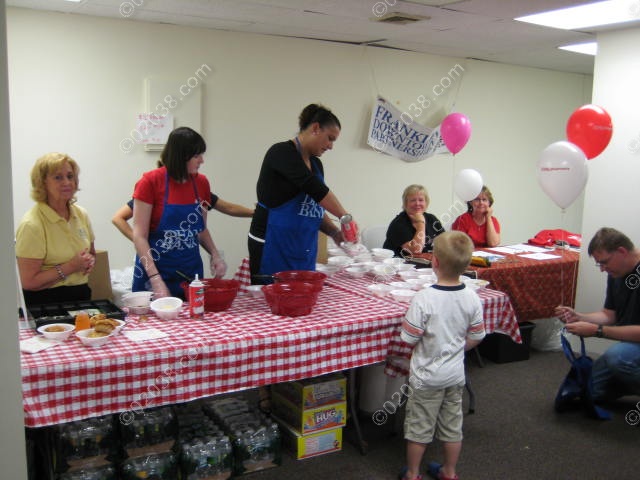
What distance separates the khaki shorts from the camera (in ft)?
8.16

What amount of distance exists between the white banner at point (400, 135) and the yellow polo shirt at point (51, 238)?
123 inches

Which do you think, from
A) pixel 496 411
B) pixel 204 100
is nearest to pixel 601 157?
pixel 496 411

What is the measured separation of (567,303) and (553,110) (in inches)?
127

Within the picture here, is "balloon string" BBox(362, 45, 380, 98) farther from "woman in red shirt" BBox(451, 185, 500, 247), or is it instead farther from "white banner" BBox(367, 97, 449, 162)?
"woman in red shirt" BBox(451, 185, 500, 247)

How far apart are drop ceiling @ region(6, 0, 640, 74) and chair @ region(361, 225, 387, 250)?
1.57 meters

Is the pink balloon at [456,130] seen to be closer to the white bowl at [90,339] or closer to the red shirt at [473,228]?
the red shirt at [473,228]

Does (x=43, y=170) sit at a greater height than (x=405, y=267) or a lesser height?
greater

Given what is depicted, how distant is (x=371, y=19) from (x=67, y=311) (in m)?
2.74

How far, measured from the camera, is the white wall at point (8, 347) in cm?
163

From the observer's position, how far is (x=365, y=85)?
17.3 ft

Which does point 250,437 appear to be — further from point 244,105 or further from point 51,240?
point 244,105

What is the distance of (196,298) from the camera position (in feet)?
8.01

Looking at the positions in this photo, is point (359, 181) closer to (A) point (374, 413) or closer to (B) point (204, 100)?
(B) point (204, 100)

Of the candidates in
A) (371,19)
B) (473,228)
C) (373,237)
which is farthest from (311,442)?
(371,19)
